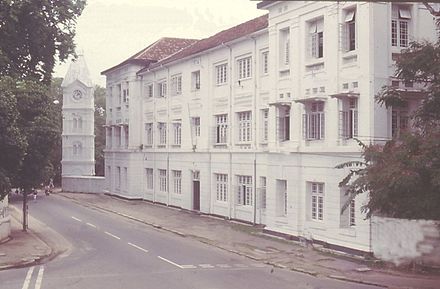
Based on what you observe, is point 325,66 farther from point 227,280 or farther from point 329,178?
point 227,280

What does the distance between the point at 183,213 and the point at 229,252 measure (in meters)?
15.6

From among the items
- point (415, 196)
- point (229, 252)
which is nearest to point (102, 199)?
point (229, 252)

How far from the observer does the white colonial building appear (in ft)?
71.6

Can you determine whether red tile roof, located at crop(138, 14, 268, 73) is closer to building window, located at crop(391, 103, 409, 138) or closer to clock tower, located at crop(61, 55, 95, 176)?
building window, located at crop(391, 103, 409, 138)

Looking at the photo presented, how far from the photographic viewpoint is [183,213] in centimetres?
3925

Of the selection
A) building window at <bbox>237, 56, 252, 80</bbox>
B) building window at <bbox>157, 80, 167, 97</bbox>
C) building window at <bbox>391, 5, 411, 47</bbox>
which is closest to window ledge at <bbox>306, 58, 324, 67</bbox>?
building window at <bbox>391, 5, 411, 47</bbox>

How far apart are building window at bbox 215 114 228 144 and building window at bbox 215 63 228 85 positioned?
78.1 inches

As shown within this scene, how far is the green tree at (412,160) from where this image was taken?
1761 centimetres

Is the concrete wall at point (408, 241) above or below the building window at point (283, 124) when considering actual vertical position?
below

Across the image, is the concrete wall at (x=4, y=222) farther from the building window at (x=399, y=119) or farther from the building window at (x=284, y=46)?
the building window at (x=399, y=119)

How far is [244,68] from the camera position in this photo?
3325cm

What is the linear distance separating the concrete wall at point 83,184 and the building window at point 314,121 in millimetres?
35196

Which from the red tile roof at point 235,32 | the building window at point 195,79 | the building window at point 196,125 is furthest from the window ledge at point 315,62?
the building window at point 196,125

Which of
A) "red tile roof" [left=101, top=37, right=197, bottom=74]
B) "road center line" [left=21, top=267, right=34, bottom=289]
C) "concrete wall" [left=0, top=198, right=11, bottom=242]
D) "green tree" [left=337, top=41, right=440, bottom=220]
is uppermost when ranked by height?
"red tile roof" [left=101, top=37, right=197, bottom=74]
